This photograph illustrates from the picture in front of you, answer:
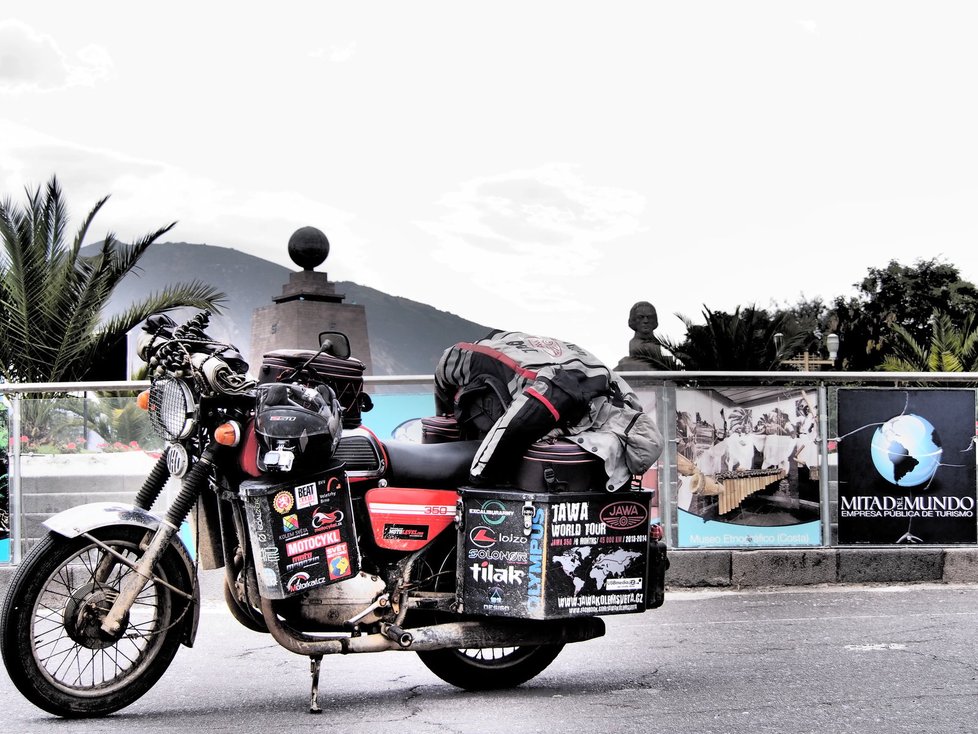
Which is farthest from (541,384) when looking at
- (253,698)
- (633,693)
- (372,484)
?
(253,698)

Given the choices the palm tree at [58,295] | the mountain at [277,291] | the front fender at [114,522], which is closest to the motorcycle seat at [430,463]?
the front fender at [114,522]

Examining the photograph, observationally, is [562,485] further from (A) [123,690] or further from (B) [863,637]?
(B) [863,637]

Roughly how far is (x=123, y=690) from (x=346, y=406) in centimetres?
150

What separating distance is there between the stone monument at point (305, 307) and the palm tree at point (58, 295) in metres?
5.78

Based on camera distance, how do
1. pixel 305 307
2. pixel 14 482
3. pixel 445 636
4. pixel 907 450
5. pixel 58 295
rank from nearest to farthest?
pixel 445 636 → pixel 14 482 → pixel 907 450 → pixel 305 307 → pixel 58 295

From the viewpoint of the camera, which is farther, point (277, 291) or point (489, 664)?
point (277, 291)

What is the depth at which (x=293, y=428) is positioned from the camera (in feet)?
15.5

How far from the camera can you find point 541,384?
→ 5051 mm

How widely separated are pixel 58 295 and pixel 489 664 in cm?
1840

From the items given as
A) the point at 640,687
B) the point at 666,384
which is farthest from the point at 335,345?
the point at 666,384

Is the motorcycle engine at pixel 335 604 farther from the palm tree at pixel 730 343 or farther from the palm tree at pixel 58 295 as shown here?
the palm tree at pixel 730 343

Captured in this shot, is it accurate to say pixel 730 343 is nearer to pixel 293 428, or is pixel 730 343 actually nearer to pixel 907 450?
pixel 907 450

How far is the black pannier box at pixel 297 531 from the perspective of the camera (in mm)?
4746

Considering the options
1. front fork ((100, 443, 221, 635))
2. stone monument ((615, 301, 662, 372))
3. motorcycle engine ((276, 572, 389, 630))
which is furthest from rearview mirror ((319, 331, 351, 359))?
stone monument ((615, 301, 662, 372))
